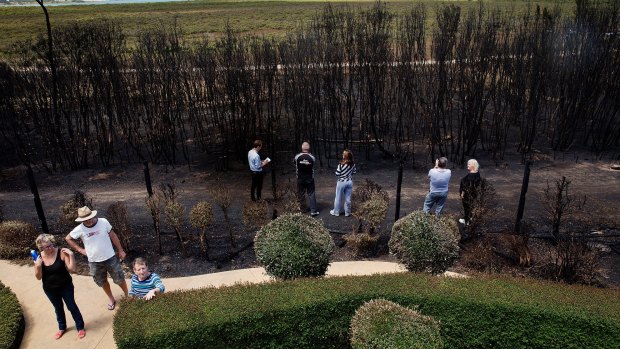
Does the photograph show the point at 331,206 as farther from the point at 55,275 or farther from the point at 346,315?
the point at 55,275

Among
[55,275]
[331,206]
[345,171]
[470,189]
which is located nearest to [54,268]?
[55,275]

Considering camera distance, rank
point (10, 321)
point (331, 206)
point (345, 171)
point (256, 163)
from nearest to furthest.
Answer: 1. point (10, 321)
2. point (345, 171)
3. point (256, 163)
4. point (331, 206)

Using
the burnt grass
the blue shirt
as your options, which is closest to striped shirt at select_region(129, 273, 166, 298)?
the burnt grass

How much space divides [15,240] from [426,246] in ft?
23.6

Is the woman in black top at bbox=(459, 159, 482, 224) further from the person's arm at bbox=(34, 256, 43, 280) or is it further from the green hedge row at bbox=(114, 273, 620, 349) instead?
the person's arm at bbox=(34, 256, 43, 280)

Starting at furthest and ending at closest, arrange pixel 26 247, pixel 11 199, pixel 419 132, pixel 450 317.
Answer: pixel 419 132
pixel 11 199
pixel 26 247
pixel 450 317

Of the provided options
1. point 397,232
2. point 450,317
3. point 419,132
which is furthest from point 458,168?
point 450,317

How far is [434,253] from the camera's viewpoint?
6.76m

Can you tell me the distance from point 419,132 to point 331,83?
11.0 feet

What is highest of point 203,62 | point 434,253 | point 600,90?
point 203,62

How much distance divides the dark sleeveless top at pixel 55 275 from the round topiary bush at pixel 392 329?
362 cm

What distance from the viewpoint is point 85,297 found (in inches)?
287

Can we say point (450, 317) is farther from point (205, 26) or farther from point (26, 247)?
point (205, 26)

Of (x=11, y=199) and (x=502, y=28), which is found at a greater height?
(x=502, y=28)
